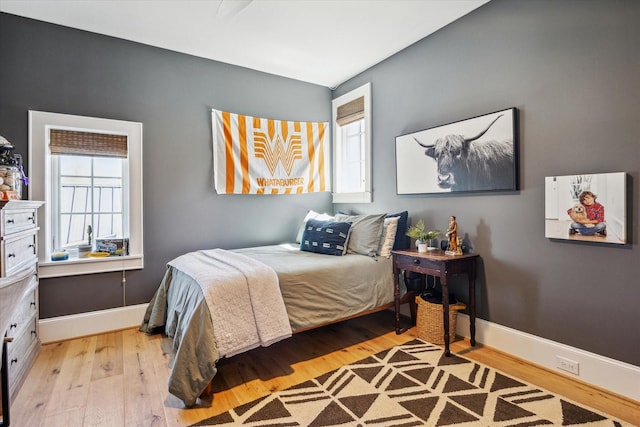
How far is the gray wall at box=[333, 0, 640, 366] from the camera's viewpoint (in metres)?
1.90

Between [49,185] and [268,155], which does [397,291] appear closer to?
[268,155]

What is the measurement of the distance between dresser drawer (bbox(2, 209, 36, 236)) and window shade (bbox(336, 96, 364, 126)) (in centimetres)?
317

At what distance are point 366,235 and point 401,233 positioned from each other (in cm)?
34

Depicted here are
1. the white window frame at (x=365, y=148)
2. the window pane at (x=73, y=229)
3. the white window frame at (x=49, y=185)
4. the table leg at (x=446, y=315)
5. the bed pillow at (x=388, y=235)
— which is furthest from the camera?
the white window frame at (x=365, y=148)

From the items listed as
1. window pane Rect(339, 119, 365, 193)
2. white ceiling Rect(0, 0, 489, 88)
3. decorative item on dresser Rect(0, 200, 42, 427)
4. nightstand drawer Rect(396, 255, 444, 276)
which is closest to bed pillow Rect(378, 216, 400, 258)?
nightstand drawer Rect(396, 255, 444, 276)

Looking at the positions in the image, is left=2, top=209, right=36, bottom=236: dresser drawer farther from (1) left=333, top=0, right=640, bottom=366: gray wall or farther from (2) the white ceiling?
(1) left=333, top=0, right=640, bottom=366: gray wall

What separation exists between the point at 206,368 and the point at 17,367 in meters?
1.26

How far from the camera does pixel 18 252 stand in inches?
84.4

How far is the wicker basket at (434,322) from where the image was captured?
2.63 m

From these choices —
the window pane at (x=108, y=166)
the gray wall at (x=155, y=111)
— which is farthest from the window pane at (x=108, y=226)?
the window pane at (x=108, y=166)

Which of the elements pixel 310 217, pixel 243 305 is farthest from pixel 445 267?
pixel 310 217

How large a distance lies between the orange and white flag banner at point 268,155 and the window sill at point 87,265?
1.08 m

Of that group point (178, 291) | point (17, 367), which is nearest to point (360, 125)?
point (178, 291)

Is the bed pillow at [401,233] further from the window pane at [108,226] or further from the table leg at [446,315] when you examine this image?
the window pane at [108,226]
